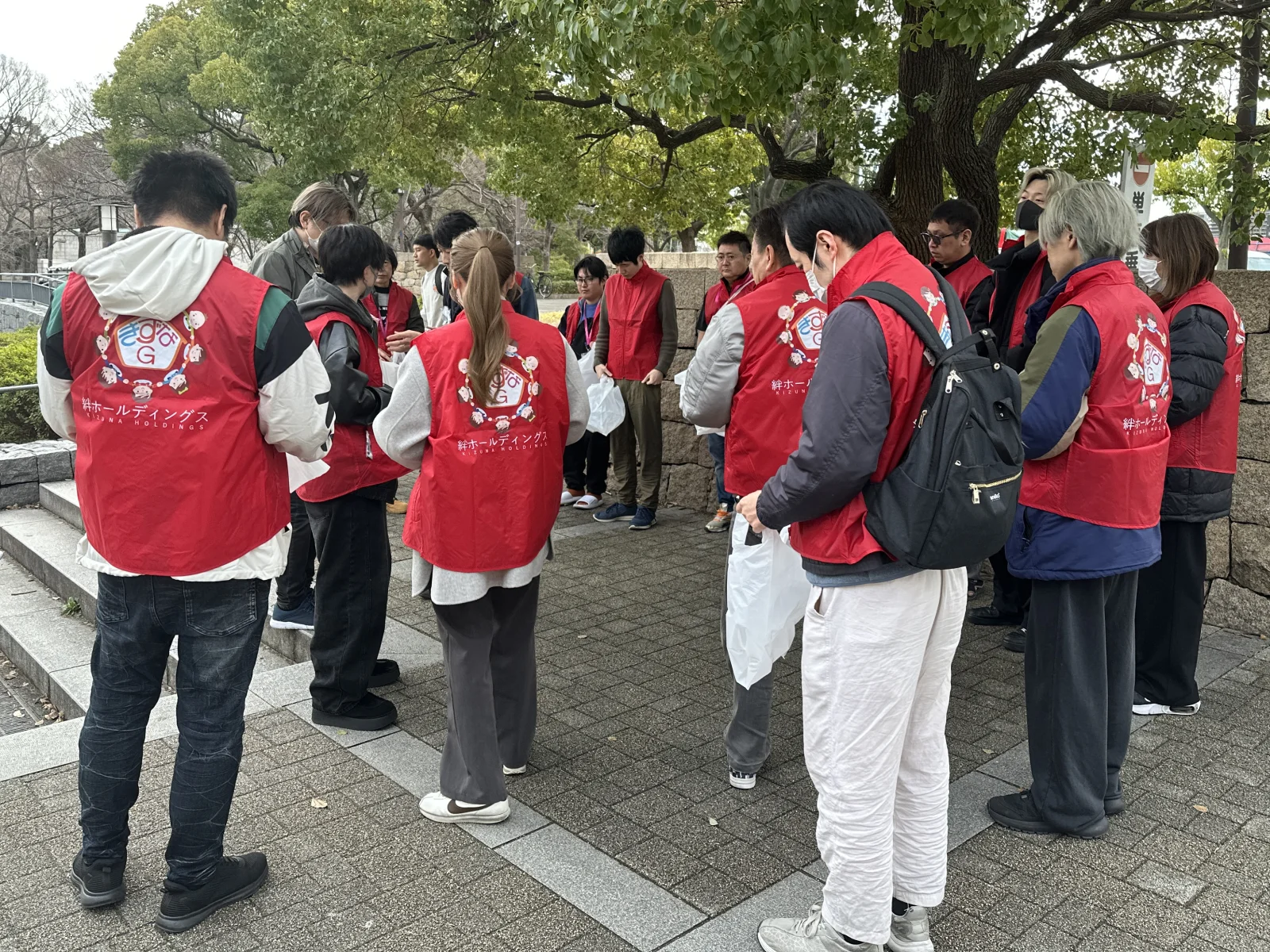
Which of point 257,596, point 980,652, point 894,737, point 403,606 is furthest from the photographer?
point 403,606

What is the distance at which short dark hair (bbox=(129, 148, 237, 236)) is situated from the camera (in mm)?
2891

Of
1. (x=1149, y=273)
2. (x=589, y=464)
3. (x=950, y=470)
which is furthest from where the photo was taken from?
(x=589, y=464)

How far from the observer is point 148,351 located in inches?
109

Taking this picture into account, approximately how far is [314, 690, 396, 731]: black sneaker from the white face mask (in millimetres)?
3595

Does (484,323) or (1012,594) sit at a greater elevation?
(484,323)

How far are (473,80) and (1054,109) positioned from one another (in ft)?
17.2

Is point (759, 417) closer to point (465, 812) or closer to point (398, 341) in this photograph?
point (398, 341)

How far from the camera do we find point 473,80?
10008 mm

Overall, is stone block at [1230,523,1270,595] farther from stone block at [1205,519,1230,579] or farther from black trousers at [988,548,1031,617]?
black trousers at [988,548,1031,617]

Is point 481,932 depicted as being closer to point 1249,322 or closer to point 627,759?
point 627,759

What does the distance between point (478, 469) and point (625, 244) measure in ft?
15.0

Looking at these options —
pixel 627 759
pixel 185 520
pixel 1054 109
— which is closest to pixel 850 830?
pixel 627 759

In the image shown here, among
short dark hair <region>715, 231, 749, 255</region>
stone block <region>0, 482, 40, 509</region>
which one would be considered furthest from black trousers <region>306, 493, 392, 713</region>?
stone block <region>0, 482, 40, 509</region>

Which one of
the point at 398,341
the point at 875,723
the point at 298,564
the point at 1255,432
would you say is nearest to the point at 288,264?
the point at 398,341
